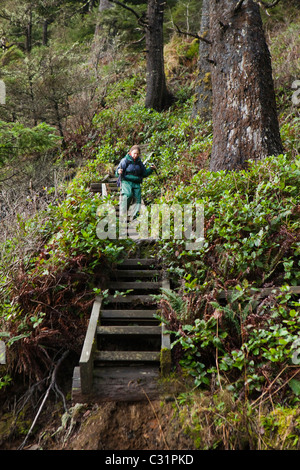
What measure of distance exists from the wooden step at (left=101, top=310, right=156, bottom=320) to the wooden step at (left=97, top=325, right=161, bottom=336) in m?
0.25

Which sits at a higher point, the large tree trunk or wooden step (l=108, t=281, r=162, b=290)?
the large tree trunk

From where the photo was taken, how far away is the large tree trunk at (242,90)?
6.16 metres

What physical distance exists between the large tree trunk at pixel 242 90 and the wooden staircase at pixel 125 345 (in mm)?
2784

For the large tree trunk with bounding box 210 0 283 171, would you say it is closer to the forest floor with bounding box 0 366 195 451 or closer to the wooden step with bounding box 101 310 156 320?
the wooden step with bounding box 101 310 156 320

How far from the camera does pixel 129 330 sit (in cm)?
415

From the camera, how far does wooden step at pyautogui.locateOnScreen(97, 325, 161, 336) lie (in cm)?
412

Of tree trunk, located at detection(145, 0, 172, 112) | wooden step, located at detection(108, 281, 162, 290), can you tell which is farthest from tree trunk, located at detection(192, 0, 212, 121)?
wooden step, located at detection(108, 281, 162, 290)

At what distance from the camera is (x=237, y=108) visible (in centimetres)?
633

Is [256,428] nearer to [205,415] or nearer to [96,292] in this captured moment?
[205,415]

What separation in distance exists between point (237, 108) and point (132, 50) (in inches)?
554

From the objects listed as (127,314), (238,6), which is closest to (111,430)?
(127,314)

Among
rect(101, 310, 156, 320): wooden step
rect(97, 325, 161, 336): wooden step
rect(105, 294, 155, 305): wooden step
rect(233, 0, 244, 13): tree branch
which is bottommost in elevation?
rect(97, 325, 161, 336): wooden step

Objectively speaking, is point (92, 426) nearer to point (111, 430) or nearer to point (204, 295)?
point (111, 430)

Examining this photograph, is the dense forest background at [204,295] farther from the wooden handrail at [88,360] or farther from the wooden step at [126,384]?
the wooden handrail at [88,360]
